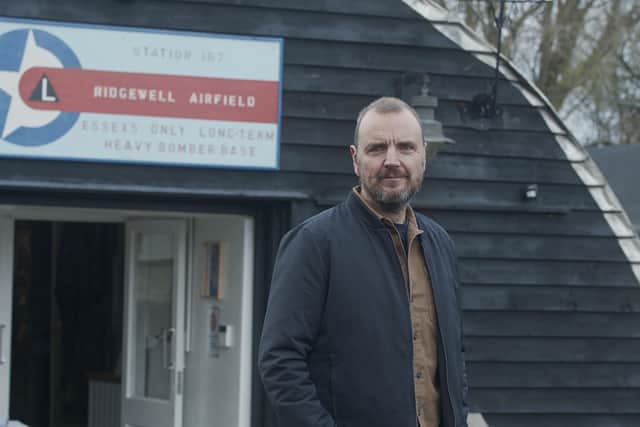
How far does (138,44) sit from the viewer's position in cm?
554

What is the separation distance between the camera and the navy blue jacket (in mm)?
2740

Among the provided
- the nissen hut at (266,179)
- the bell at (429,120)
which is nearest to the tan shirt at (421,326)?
the bell at (429,120)

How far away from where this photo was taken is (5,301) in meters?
6.27

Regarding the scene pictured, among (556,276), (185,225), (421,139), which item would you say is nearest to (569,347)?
(556,276)

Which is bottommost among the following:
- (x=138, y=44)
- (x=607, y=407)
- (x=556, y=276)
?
(x=607, y=407)

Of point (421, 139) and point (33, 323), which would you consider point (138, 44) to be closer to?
point (421, 139)

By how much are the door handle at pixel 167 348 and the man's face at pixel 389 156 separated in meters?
3.67

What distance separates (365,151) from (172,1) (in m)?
2.98

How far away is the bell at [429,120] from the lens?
18.3 feet

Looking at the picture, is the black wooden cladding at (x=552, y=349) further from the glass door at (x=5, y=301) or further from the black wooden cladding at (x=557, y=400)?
the glass door at (x=5, y=301)

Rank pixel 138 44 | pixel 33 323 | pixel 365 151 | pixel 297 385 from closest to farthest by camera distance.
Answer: pixel 297 385 < pixel 365 151 < pixel 138 44 < pixel 33 323

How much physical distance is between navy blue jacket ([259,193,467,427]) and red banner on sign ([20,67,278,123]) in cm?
285

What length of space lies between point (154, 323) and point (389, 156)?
3.95m

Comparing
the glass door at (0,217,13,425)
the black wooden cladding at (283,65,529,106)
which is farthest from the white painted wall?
the glass door at (0,217,13,425)
